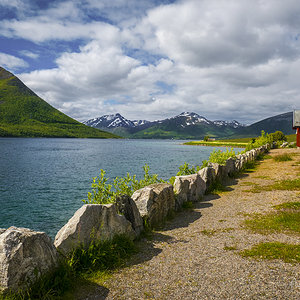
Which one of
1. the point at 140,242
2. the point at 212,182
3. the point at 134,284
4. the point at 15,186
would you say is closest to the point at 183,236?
the point at 140,242

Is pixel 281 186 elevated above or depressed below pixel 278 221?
above

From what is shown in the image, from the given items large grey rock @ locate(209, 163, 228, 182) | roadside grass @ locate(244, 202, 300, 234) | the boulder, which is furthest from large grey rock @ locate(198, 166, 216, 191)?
roadside grass @ locate(244, 202, 300, 234)

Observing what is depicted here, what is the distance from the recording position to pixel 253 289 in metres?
5.83

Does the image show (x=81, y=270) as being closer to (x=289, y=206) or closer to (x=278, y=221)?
(x=278, y=221)

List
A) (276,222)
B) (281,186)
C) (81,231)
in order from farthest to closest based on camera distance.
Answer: (281,186) → (276,222) → (81,231)

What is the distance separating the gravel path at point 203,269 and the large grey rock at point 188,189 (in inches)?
103

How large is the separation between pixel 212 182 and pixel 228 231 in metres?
9.10

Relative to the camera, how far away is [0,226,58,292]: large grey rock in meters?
5.14

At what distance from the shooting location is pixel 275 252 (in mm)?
7609

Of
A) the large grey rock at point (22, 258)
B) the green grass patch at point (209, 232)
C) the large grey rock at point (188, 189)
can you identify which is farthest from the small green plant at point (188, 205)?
the large grey rock at point (22, 258)

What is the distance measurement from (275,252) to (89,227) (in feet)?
20.2

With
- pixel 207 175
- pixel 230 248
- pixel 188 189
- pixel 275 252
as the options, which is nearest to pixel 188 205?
pixel 188 189

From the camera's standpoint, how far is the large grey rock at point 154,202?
1047 centimetres

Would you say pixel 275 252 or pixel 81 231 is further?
pixel 275 252
